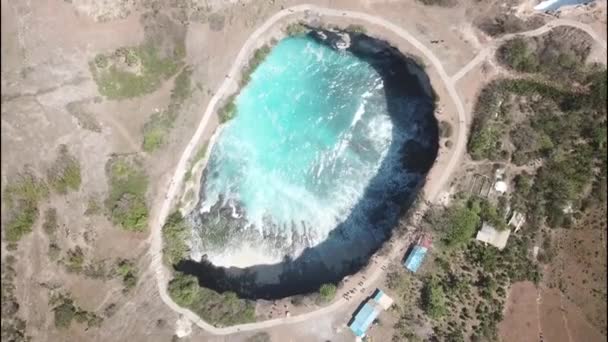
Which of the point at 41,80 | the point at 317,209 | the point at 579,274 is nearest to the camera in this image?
the point at 579,274

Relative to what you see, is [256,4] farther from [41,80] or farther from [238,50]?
[41,80]

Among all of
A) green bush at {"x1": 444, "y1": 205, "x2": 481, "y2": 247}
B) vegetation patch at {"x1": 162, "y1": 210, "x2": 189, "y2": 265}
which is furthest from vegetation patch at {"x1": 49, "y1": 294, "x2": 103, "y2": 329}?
green bush at {"x1": 444, "y1": 205, "x2": 481, "y2": 247}

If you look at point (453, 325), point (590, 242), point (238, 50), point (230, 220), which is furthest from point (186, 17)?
point (590, 242)

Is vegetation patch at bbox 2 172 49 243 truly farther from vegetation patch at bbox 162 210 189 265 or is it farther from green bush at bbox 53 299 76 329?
vegetation patch at bbox 162 210 189 265

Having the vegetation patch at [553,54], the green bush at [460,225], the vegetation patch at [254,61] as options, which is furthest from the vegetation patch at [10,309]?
the vegetation patch at [553,54]

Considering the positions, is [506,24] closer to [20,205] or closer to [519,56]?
[519,56]

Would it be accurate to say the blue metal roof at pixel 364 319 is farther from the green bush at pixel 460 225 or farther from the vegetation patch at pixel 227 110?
the vegetation patch at pixel 227 110

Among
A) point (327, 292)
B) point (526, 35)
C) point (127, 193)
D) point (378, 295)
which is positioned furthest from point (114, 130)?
point (526, 35)
